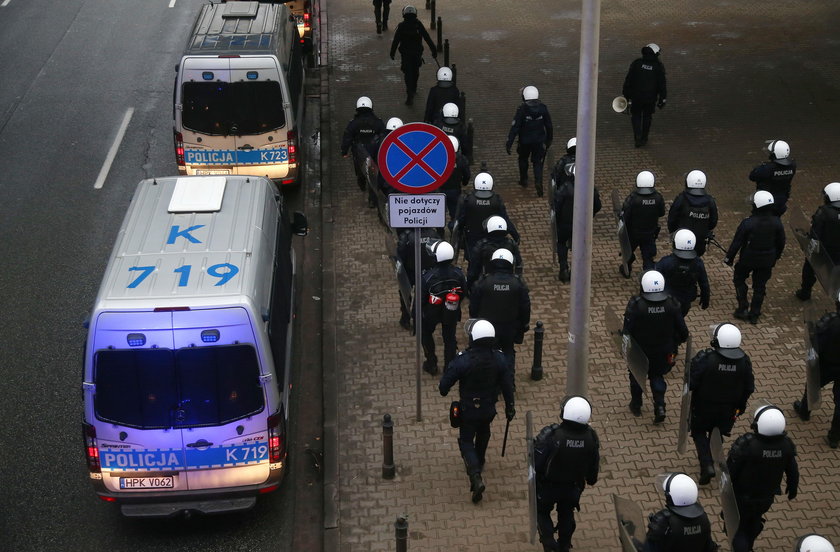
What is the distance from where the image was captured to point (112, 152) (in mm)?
17562

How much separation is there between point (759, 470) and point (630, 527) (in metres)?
1.10

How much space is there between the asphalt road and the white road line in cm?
6

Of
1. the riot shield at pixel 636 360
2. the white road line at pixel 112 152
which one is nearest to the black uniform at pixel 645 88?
the riot shield at pixel 636 360

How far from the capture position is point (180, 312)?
8.40 meters

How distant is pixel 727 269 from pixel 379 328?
4561 millimetres

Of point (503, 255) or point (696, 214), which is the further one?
point (696, 214)

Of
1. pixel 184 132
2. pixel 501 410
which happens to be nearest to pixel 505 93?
pixel 184 132

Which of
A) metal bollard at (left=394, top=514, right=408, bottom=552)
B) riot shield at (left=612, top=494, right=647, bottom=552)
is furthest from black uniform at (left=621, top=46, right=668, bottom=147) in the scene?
metal bollard at (left=394, top=514, right=408, bottom=552)

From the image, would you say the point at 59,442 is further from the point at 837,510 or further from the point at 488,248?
the point at 837,510

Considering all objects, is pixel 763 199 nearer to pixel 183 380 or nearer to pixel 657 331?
pixel 657 331

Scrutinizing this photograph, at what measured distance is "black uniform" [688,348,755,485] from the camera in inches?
366

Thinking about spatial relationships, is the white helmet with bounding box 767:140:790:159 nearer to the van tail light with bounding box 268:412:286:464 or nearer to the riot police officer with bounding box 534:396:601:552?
the riot police officer with bounding box 534:396:601:552

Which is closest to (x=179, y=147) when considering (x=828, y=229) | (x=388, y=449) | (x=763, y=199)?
(x=388, y=449)

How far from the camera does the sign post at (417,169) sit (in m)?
9.70
